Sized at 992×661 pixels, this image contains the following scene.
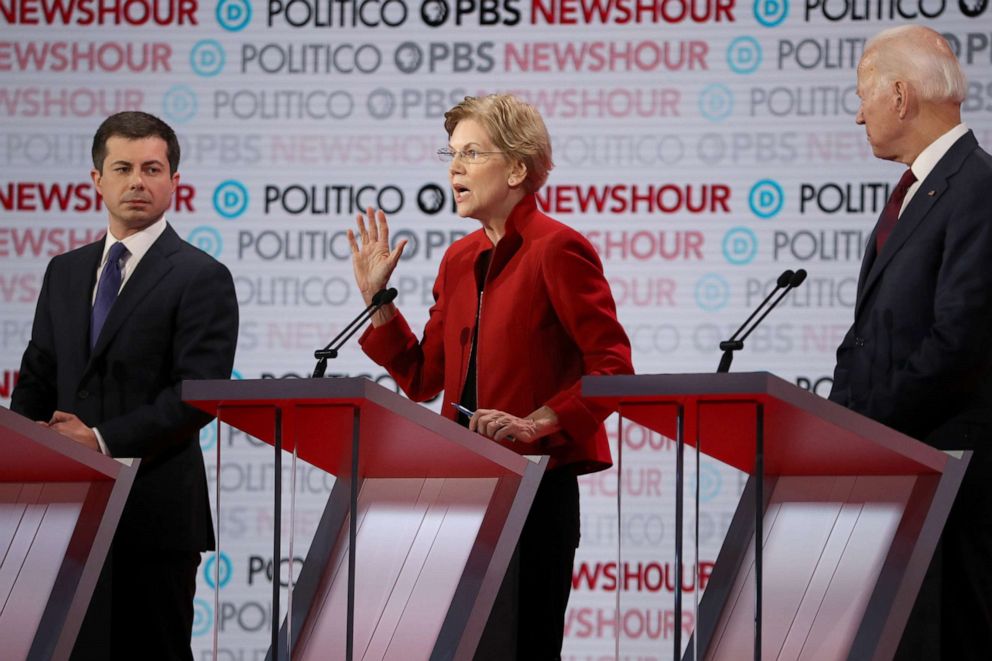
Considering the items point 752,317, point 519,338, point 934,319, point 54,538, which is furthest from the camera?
point 519,338

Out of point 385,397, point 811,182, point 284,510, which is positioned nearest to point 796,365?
point 811,182

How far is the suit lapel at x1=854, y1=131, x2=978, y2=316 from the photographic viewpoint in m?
3.12

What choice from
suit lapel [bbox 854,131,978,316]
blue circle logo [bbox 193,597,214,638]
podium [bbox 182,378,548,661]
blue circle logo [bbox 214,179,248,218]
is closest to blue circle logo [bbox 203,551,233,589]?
blue circle logo [bbox 193,597,214,638]

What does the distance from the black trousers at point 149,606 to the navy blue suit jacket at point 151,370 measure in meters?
0.05

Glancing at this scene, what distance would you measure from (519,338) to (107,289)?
3.66 feet

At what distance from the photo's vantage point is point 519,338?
339 cm

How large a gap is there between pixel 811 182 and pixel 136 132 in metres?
2.17

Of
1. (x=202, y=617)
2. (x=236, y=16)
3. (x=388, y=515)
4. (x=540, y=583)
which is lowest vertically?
(x=202, y=617)

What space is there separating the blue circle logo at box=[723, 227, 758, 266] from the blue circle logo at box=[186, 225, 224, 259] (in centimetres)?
170

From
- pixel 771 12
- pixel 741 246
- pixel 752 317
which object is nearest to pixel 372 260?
pixel 752 317

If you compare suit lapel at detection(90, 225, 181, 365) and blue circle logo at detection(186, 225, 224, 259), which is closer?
suit lapel at detection(90, 225, 181, 365)

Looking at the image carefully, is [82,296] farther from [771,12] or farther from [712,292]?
[771,12]

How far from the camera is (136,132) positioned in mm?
3943

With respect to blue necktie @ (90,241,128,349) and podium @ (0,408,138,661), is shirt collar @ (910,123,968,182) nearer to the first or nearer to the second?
podium @ (0,408,138,661)
